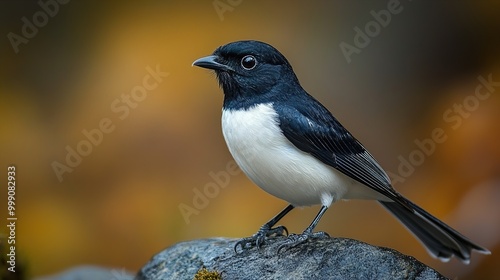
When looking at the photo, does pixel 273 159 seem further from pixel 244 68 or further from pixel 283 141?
pixel 244 68

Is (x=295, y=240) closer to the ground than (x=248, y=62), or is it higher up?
closer to the ground

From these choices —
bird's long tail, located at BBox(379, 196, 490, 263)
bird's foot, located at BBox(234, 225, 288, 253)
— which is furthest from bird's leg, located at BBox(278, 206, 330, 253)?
bird's long tail, located at BBox(379, 196, 490, 263)

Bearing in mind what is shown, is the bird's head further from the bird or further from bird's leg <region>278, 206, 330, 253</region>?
bird's leg <region>278, 206, 330, 253</region>

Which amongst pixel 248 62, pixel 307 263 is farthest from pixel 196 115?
pixel 307 263

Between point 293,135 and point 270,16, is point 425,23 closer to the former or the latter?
point 270,16

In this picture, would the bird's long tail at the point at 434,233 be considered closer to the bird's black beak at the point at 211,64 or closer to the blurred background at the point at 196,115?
the bird's black beak at the point at 211,64

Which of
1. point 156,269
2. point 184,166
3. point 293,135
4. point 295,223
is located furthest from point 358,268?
point 184,166
